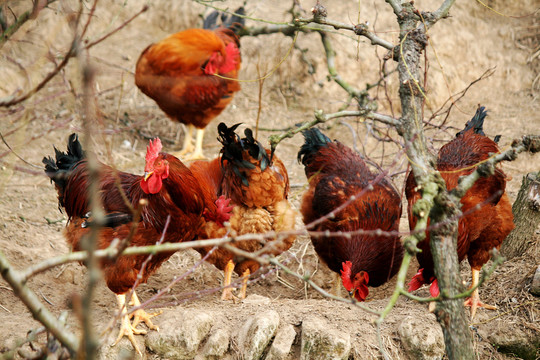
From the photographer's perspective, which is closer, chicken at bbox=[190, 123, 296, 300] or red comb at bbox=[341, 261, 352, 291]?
red comb at bbox=[341, 261, 352, 291]

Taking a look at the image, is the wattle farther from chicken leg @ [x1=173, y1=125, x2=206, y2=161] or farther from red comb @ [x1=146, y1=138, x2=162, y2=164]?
chicken leg @ [x1=173, y1=125, x2=206, y2=161]

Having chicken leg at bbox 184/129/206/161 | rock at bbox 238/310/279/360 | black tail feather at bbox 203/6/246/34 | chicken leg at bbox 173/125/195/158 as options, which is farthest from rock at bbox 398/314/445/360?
black tail feather at bbox 203/6/246/34

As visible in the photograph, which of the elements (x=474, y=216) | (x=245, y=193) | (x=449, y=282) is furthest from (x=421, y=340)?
(x=245, y=193)

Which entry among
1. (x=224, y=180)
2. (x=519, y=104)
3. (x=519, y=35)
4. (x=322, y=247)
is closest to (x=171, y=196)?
(x=224, y=180)

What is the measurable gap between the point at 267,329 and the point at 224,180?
1.55 metres

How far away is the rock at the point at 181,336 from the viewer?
10.9 feet

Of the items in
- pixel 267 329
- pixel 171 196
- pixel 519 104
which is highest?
pixel 519 104

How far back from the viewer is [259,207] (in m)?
4.45

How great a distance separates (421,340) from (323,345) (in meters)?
0.61

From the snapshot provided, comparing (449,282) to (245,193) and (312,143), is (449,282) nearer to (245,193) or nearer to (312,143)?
(245,193)

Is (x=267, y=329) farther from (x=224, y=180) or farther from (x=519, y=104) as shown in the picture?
(x=519, y=104)

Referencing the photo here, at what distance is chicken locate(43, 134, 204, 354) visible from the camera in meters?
3.48

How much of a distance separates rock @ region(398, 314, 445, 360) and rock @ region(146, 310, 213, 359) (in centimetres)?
120

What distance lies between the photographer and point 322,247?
444 centimetres
